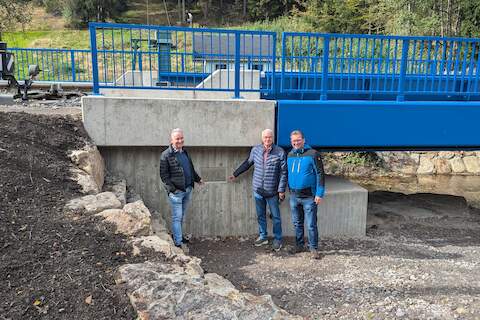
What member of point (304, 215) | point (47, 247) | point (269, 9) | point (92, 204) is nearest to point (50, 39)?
point (269, 9)

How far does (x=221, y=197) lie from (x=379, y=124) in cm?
285

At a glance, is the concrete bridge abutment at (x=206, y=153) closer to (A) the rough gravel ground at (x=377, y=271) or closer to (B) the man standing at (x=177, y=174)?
(A) the rough gravel ground at (x=377, y=271)

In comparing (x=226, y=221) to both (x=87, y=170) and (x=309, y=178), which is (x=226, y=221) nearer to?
(x=309, y=178)

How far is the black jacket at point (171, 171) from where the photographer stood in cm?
622

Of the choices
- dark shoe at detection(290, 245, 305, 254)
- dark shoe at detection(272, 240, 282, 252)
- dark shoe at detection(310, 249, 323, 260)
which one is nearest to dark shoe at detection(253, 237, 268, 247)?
dark shoe at detection(272, 240, 282, 252)

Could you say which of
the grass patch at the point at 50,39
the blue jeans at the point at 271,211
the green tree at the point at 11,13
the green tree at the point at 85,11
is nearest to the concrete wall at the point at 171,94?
the blue jeans at the point at 271,211

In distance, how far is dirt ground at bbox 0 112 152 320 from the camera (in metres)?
3.11

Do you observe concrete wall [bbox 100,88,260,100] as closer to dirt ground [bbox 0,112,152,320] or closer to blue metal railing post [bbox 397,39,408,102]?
blue metal railing post [bbox 397,39,408,102]

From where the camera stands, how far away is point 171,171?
6320mm

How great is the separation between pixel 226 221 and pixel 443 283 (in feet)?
11.5

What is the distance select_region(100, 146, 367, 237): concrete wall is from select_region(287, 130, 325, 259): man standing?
1167mm

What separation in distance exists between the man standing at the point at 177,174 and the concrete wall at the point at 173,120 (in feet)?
2.73

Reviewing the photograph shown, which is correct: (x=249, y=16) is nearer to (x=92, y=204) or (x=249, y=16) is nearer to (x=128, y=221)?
(x=92, y=204)

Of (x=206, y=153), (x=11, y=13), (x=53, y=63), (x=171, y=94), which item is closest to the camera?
(x=206, y=153)
